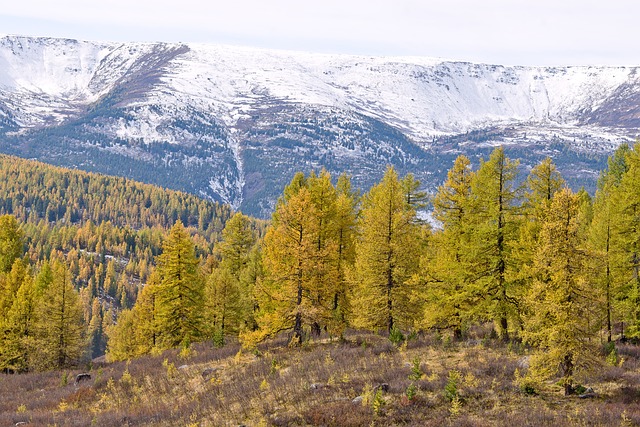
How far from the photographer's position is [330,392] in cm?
2258

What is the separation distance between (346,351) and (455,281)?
7.18m

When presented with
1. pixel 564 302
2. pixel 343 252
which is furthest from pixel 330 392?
pixel 343 252

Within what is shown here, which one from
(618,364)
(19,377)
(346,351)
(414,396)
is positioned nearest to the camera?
(414,396)

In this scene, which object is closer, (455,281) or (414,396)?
(414,396)

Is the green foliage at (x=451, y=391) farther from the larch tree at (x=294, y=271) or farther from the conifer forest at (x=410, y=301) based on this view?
the larch tree at (x=294, y=271)

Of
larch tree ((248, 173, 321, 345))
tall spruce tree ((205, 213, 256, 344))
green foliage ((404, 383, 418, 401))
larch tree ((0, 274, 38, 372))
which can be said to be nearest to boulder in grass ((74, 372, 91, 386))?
larch tree ((248, 173, 321, 345))

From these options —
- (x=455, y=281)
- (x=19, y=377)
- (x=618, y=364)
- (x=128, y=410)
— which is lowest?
(x=19, y=377)

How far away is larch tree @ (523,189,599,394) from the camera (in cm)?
2030

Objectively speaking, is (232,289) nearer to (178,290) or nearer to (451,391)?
(178,290)

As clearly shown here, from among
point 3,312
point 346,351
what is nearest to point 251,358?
point 346,351

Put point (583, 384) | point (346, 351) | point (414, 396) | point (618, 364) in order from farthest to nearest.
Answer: point (346, 351)
point (618, 364)
point (583, 384)
point (414, 396)

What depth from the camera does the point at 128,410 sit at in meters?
25.7

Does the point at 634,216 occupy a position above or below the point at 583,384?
above

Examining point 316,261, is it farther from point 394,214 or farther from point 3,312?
point 3,312
